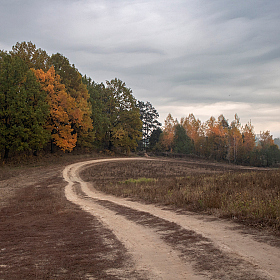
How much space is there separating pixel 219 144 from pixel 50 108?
5465 centimetres

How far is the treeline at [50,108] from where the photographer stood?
2920 cm

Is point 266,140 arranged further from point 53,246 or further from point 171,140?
point 53,246

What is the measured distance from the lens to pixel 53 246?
5.56 metres

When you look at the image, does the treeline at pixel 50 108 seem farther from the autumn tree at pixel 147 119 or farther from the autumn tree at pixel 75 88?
the autumn tree at pixel 147 119

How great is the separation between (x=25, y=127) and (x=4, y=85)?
18.1ft

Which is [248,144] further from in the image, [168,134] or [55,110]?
[55,110]

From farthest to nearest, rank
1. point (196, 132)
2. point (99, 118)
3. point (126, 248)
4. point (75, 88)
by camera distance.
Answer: point (196, 132) → point (99, 118) → point (75, 88) → point (126, 248)

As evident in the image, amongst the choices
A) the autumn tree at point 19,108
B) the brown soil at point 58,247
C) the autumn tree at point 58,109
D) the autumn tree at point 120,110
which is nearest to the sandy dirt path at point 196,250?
the brown soil at point 58,247

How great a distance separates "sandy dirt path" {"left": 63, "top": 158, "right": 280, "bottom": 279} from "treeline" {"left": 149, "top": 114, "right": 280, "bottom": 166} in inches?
2562

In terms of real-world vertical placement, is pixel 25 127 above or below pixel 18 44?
below

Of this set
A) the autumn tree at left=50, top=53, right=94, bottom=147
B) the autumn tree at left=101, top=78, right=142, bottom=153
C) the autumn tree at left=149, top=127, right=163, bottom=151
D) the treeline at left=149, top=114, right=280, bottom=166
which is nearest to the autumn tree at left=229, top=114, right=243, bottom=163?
the treeline at left=149, top=114, right=280, bottom=166

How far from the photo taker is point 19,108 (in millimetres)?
29125

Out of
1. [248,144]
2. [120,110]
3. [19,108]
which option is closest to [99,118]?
[120,110]

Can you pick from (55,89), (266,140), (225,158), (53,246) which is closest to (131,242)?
(53,246)
